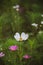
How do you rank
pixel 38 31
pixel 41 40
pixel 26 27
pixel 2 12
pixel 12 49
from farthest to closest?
pixel 2 12 < pixel 26 27 < pixel 38 31 < pixel 41 40 < pixel 12 49

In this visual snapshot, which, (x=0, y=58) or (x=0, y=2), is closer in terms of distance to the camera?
(x=0, y=58)

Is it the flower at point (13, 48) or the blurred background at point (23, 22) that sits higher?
the flower at point (13, 48)

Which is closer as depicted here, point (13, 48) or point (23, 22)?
point (13, 48)

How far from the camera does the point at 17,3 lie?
3746 mm

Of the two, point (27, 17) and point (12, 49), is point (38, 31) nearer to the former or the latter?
point (27, 17)

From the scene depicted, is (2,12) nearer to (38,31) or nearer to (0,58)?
(38,31)

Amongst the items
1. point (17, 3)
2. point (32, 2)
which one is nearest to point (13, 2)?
point (17, 3)

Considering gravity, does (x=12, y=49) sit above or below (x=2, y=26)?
above

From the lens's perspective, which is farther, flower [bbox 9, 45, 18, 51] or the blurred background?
the blurred background

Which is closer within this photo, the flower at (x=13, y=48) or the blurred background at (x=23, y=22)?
the flower at (x=13, y=48)

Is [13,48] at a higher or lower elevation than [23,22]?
higher

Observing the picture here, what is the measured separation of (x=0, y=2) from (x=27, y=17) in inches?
28.0

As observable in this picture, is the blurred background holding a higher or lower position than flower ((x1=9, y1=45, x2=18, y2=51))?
lower

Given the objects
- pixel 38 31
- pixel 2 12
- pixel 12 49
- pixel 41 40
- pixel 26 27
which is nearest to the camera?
pixel 12 49
